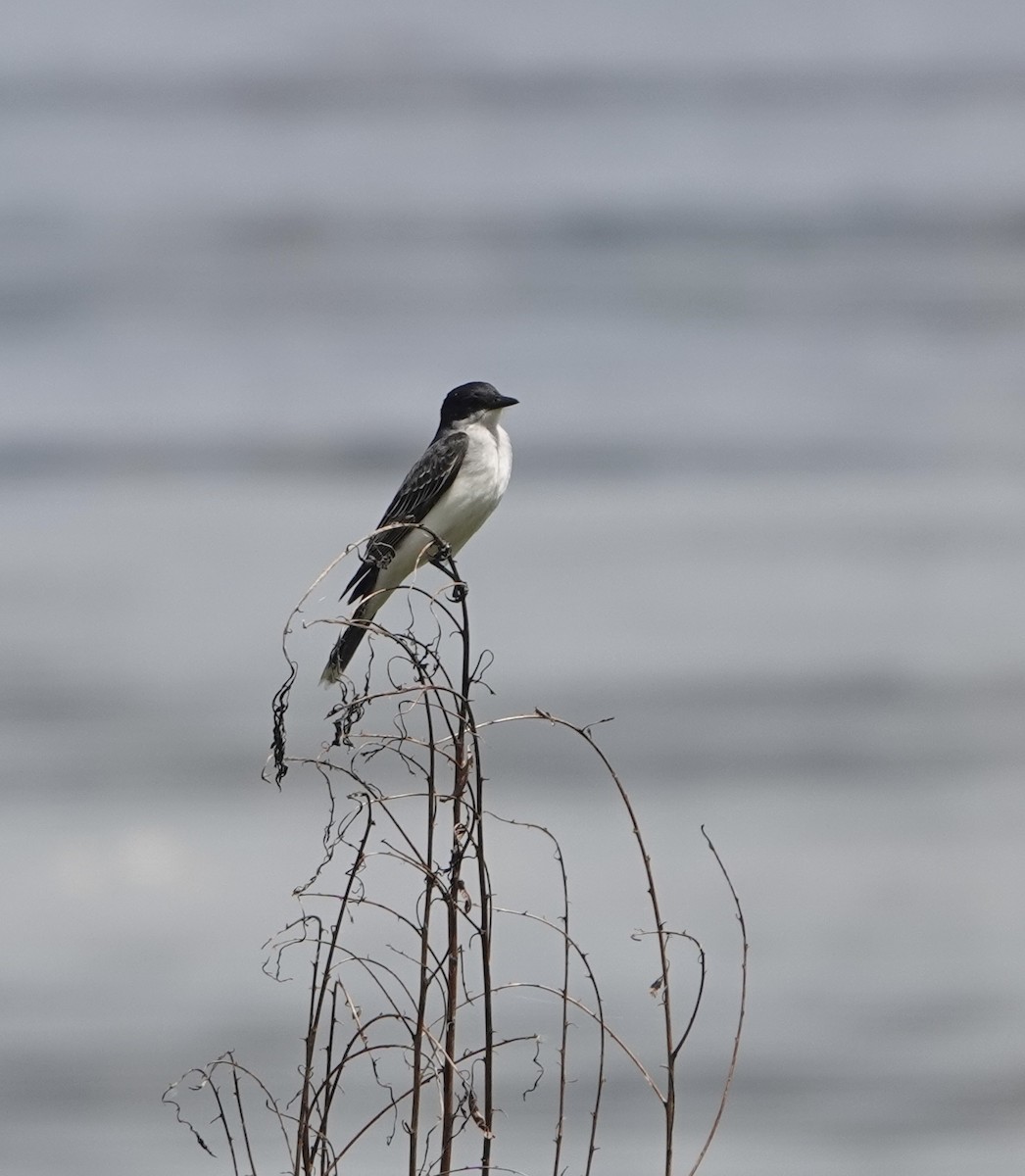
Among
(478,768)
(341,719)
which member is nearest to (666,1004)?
(478,768)

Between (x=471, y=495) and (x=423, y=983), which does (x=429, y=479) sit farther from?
(x=423, y=983)

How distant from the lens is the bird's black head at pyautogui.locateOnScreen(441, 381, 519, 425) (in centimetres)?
390

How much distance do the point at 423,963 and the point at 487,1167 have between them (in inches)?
9.1

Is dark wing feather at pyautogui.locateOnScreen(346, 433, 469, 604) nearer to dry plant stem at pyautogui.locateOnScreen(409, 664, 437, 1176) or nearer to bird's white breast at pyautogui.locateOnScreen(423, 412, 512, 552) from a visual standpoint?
bird's white breast at pyautogui.locateOnScreen(423, 412, 512, 552)

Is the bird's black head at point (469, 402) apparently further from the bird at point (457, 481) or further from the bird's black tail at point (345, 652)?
the bird's black tail at point (345, 652)

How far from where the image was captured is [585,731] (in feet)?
5.53

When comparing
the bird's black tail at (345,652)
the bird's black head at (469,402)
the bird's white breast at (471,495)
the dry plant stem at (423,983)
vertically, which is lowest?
the dry plant stem at (423,983)

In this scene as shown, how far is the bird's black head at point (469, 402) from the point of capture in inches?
154

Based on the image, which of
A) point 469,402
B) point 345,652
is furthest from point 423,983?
point 469,402

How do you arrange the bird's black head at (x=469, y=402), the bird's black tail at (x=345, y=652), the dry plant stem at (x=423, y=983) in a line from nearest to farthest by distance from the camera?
the dry plant stem at (x=423, y=983)
the bird's black tail at (x=345, y=652)
the bird's black head at (x=469, y=402)

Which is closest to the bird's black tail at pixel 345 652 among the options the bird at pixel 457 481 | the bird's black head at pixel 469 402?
the bird at pixel 457 481

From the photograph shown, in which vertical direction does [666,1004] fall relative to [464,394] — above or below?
below

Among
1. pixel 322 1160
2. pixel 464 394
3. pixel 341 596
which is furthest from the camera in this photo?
pixel 464 394

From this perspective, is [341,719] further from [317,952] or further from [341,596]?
[341,596]
